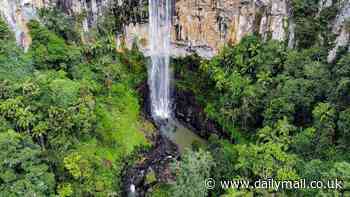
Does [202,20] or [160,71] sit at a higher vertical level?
[202,20]

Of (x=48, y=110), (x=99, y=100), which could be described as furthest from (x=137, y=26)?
(x=48, y=110)

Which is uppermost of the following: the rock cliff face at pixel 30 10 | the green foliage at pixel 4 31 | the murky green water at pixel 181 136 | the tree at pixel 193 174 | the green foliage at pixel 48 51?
the rock cliff face at pixel 30 10

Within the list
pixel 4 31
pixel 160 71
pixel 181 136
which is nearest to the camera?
pixel 4 31

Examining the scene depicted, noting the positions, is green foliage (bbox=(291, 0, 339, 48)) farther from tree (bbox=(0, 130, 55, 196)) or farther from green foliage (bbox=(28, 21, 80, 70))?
tree (bbox=(0, 130, 55, 196))

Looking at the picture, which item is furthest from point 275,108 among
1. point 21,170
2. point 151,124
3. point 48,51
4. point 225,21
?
point 48,51

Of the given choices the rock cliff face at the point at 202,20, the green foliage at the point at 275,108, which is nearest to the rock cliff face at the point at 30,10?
the rock cliff face at the point at 202,20

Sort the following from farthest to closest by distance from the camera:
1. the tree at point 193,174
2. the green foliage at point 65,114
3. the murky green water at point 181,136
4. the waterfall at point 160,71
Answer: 1. the waterfall at point 160,71
2. the murky green water at point 181,136
3. the tree at point 193,174
4. the green foliage at point 65,114

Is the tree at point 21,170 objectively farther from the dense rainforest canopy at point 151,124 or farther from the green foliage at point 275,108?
the green foliage at point 275,108

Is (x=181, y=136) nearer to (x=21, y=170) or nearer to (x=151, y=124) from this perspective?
(x=151, y=124)
